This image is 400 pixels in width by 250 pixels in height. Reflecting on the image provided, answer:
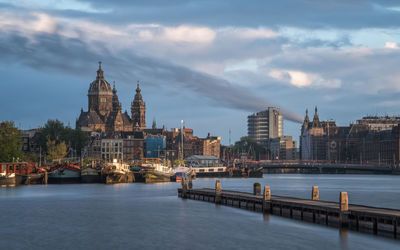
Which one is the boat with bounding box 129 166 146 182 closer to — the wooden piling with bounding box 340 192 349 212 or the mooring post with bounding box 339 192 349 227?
the mooring post with bounding box 339 192 349 227

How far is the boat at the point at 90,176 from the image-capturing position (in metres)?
159

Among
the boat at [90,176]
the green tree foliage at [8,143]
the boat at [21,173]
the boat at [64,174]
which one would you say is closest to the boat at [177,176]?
the boat at [90,176]

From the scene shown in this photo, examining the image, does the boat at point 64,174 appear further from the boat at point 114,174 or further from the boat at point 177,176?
the boat at point 177,176

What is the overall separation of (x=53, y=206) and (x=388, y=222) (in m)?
48.9

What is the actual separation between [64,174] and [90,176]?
6.08m

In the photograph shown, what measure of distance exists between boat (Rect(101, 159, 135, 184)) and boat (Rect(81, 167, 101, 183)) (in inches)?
92.3

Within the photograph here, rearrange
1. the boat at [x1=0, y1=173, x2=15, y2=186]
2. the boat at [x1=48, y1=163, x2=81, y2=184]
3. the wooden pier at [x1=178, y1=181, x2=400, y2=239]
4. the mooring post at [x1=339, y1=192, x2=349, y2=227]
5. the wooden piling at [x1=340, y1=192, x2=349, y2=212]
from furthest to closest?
the boat at [x1=48, y1=163, x2=81, y2=184] → the boat at [x1=0, y1=173, x2=15, y2=186] → the mooring post at [x1=339, y1=192, x2=349, y2=227] → the wooden piling at [x1=340, y1=192, x2=349, y2=212] → the wooden pier at [x1=178, y1=181, x2=400, y2=239]

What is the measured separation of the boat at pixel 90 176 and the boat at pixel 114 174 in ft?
7.70

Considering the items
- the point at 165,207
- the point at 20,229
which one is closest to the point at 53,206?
the point at 165,207

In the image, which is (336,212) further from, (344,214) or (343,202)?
A: (343,202)

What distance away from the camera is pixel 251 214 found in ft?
236

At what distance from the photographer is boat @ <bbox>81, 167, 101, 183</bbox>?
15900 cm

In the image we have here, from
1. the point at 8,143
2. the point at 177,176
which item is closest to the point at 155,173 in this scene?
the point at 177,176

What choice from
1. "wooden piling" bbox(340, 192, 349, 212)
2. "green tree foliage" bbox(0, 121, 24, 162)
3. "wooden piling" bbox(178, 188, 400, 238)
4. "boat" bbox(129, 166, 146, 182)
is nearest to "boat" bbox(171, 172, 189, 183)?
"boat" bbox(129, 166, 146, 182)
